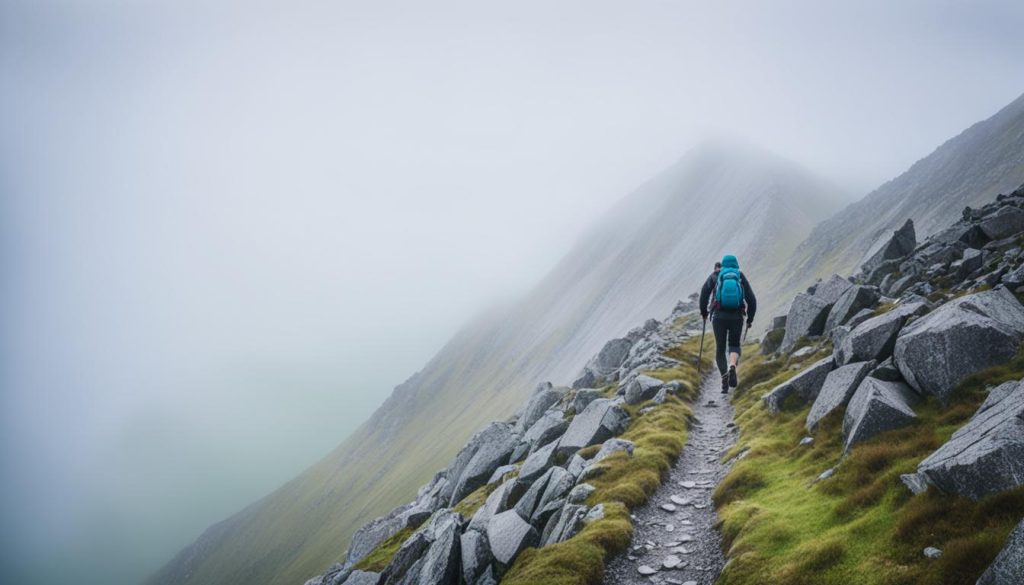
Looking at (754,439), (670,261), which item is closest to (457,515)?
(754,439)

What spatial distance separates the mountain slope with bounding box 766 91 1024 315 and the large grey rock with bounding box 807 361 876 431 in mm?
67587

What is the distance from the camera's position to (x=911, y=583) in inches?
360

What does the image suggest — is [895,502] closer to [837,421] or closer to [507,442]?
[837,421]

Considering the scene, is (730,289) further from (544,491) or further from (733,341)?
(544,491)

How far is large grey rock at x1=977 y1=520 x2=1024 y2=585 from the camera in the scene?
7.31 meters

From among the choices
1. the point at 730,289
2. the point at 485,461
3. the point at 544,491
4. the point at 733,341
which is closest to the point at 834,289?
the point at 733,341

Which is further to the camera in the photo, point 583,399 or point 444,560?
point 583,399

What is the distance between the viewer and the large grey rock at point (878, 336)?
59.4 ft

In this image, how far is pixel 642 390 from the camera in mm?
33594

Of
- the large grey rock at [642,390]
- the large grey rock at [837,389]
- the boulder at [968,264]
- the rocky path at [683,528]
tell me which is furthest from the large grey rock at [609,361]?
the large grey rock at [837,389]

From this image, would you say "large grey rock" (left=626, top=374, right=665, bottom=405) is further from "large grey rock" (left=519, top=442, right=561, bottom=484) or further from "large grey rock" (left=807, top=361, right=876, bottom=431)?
"large grey rock" (left=807, top=361, right=876, bottom=431)

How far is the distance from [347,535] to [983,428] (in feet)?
604

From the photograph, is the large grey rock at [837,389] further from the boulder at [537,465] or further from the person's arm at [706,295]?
the boulder at [537,465]

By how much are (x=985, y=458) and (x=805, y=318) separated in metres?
22.3
